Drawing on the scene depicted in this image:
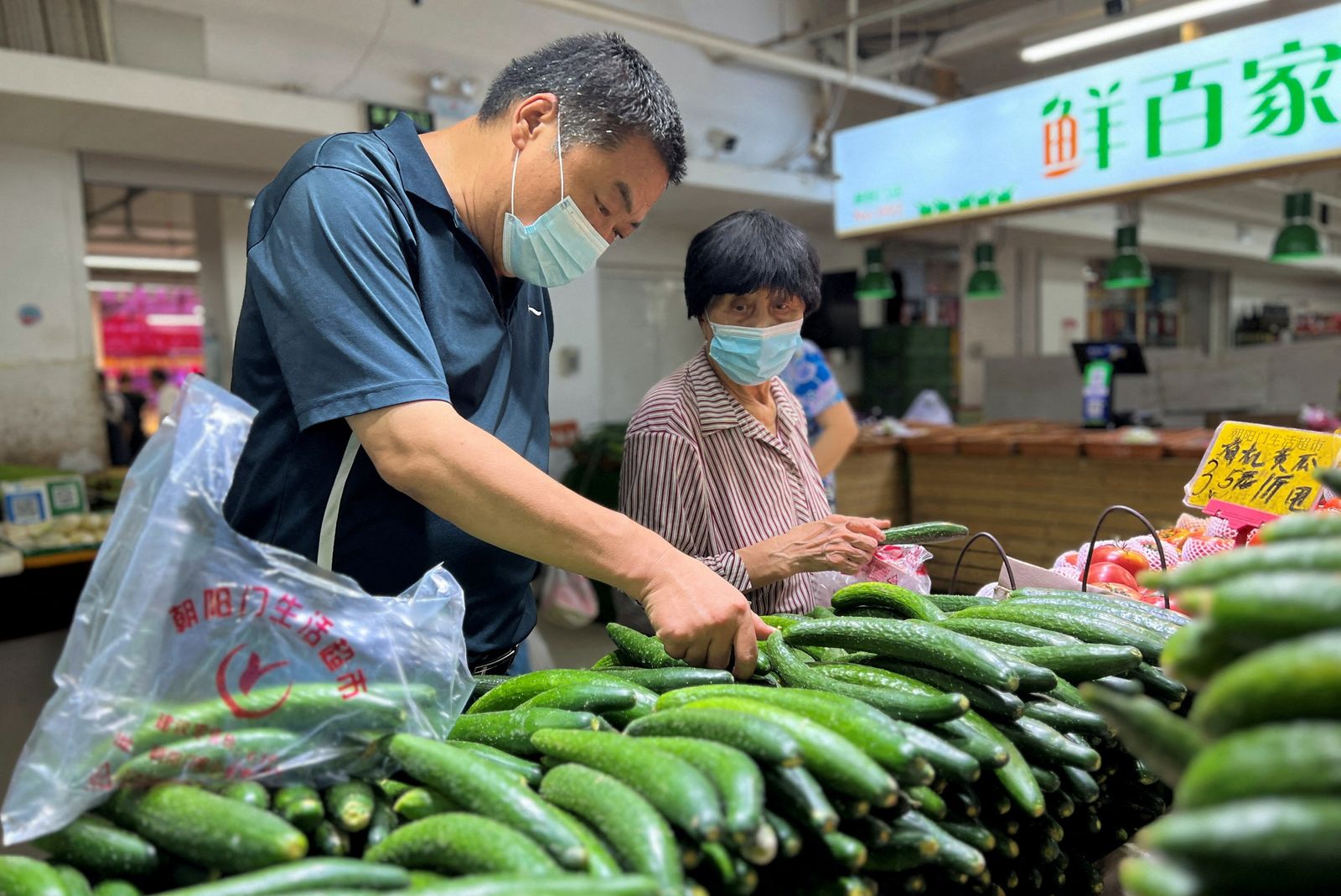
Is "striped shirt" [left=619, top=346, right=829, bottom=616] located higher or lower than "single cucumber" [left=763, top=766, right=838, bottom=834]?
higher

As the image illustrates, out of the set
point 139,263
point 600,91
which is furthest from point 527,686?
point 139,263

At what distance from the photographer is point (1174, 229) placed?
13.4 metres

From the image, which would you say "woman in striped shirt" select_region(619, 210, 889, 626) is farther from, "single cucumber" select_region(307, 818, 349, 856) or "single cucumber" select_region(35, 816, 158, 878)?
"single cucumber" select_region(35, 816, 158, 878)

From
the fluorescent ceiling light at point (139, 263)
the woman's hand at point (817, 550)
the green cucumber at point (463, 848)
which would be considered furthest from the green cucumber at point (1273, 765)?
the fluorescent ceiling light at point (139, 263)

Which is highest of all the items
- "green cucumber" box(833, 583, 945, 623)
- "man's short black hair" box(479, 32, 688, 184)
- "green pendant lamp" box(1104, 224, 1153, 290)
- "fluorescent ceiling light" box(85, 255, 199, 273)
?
"fluorescent ceiling light" box(85, 255, 199, 273)

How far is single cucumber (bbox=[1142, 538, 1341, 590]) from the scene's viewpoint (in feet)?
2.32

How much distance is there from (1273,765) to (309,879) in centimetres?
76

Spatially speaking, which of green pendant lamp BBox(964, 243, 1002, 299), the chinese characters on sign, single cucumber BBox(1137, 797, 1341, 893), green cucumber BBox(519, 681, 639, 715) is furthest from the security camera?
single cucumber BBox(1137, 797, 1341, 893)

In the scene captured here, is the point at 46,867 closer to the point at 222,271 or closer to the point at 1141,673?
the point at 1141,673

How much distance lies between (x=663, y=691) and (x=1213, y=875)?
71 cm

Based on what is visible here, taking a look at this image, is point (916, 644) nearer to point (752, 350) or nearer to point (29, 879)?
point (29, 879)

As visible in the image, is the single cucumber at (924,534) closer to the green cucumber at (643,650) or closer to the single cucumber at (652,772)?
the green cucumber at (643,650)

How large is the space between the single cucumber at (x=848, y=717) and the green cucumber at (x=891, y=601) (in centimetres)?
36

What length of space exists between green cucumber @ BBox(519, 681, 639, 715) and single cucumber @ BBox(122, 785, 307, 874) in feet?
1.11
